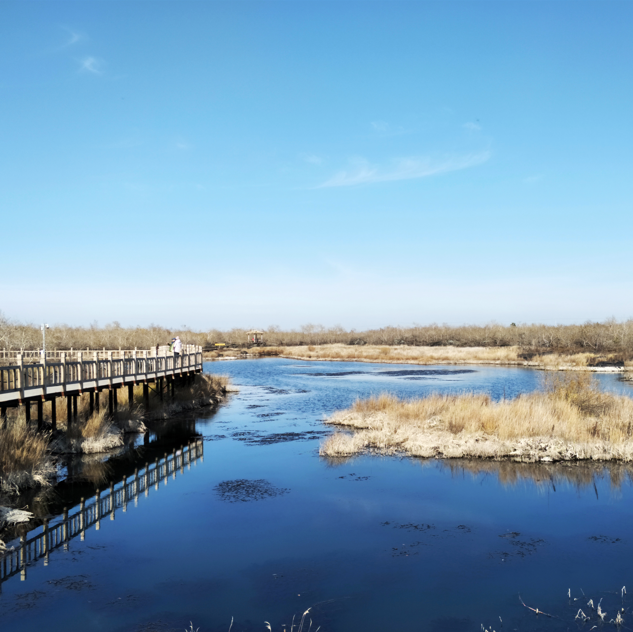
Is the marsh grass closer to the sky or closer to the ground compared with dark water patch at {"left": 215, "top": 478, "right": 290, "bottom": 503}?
closer to the sky

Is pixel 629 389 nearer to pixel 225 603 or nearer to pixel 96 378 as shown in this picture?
pixel 96 378

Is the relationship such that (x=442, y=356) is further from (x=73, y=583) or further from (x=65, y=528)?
(x=73, y=583)

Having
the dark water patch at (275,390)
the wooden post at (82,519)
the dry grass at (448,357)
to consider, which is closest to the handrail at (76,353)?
the dark water patch at (275,390)

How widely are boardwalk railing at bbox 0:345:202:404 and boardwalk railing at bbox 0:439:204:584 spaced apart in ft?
12.4

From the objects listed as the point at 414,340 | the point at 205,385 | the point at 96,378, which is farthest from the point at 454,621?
the point at 414,340

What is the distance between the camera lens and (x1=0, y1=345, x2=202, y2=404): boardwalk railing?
55.6 ft

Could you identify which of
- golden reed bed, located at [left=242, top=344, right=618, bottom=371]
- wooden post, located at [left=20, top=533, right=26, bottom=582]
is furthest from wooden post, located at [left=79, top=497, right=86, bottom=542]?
golden reed bed, located at [left=242, top=344, right=618, bottom=371]

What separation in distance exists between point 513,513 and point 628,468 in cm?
645

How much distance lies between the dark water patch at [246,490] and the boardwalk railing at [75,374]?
6.38 metres

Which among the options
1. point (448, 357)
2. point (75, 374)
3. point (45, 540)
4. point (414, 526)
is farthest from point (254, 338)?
point (45, 540)

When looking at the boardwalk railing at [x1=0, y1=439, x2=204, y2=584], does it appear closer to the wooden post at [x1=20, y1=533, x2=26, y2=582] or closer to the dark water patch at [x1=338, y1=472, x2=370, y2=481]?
the wooden post at [x1=20, y1=533, x2=26, y2=582]

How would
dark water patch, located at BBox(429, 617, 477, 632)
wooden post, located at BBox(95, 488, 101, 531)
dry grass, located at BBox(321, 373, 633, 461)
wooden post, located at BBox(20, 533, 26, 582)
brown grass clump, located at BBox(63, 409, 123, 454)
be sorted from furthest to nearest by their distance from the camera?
brown grass clump, located at BBox(63, 409, 123, 454) < dry grass, located at BBox(321, 373, 633, 461) < wooden post, located at BBox(95, 488, 101, 531) < wooden post, located at BBox(20, 533, 26, 582) < dark water patch, located at BBox(429, 617, 477, 632)

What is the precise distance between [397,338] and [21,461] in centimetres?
11322

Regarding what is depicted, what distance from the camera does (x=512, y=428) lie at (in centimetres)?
2097
